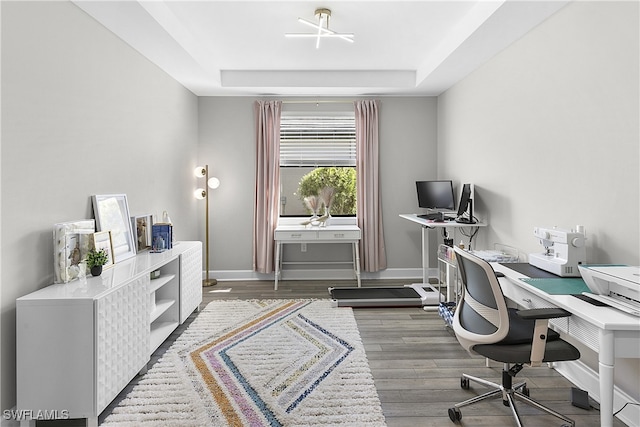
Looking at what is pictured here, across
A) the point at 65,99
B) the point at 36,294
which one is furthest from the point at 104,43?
the point at 36,294

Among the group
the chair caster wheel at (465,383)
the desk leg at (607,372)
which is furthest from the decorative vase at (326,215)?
the desk leg at (607,372)

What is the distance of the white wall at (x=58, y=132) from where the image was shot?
2002 mm

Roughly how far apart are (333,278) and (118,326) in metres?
3.50

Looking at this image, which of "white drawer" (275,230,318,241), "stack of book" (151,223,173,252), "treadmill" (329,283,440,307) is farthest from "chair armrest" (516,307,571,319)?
"white drawer" (275,230,318,241)

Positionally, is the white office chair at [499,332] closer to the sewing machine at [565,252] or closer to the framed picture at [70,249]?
the sewing machine at [565,252]

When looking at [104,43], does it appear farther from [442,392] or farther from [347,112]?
[442,392]

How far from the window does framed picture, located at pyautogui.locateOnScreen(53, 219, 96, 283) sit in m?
3.20

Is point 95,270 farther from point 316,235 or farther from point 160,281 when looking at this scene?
point 316,235

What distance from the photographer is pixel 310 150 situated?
17.9ft

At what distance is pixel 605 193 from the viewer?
2279 millimetres

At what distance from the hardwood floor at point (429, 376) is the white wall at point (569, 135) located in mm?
350

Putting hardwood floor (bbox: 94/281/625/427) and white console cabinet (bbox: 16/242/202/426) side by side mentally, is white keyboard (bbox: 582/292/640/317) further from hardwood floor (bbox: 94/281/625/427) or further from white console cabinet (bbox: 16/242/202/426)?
white console cabinet (bbox: 16/242/202/426)

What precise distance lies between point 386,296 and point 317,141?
2428 millimetres

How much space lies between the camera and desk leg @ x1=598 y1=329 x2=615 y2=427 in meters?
1.54
